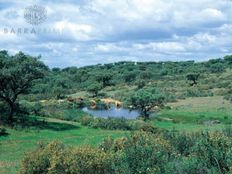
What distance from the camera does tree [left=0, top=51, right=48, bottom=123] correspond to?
59594mm

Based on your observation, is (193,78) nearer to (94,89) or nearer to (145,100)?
(94,89)

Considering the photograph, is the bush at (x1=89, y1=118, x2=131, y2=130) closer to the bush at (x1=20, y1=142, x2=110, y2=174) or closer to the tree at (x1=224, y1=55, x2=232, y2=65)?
the bush at (x1=20, y1=142, x2=110, y2=174)

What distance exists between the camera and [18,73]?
196ft

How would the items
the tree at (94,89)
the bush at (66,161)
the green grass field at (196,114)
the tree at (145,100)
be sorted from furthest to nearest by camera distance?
1. the tree at (94,89)
2. the tree at (145,100)
3. the green grass field at (196,114)
4. the bush at (66,161)

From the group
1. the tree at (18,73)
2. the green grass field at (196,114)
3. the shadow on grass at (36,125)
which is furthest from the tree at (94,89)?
the tree at (18,73)

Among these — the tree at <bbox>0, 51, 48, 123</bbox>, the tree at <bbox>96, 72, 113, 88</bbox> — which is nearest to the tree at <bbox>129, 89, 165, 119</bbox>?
the tree at <bbox>0, 51, 48, 123</bbox>

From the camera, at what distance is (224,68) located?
16600 centimetres

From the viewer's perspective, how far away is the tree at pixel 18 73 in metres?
59.6

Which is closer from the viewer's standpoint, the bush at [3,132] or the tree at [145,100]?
the bush at [3,132]

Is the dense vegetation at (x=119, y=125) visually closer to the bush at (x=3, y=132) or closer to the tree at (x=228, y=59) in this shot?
the bush at (x=3, y=132)

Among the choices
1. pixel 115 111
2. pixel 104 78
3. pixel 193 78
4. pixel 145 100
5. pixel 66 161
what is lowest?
pixel 115 111

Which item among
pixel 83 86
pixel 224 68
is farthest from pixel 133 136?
pixel 224 68

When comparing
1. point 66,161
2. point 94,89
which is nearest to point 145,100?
point 94,89

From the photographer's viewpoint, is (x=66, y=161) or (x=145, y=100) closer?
(x=66, y=161)
